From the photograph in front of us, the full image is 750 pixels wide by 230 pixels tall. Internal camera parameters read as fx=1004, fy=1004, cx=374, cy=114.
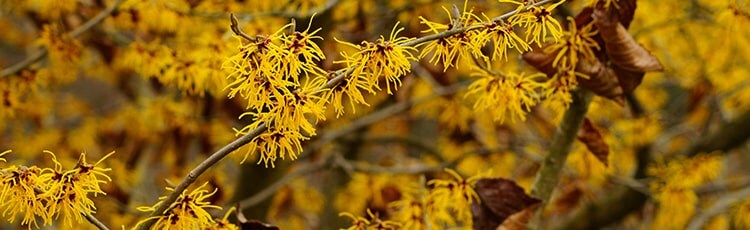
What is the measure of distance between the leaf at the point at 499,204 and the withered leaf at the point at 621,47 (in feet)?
1.22

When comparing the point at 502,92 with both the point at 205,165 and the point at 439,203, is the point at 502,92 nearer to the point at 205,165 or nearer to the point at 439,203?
the point at 439,203

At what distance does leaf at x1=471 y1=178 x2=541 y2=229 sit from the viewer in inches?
91.3

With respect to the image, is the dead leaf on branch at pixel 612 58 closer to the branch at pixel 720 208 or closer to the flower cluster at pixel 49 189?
the flower cluster at pixel 49 189

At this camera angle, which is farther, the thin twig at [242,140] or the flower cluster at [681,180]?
the flower cluster at [681,180]

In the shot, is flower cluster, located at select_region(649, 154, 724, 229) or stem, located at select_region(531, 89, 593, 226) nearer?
stem, located at select_region(531, 89, 593, 226)

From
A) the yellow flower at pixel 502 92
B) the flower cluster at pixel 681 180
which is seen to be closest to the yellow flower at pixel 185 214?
the yellow flower at pixel 502 92

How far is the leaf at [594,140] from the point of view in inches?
99.0

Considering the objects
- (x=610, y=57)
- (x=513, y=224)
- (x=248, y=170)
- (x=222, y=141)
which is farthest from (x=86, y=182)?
(x=222, y=141)

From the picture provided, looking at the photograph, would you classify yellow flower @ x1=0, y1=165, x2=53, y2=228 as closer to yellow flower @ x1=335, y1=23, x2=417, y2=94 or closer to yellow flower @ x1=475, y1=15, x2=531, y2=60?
yellow flower @ x1=335, y1=23, x2=417, y2=94

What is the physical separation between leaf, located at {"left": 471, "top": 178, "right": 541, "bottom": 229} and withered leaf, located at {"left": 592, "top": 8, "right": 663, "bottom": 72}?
372 millimetres

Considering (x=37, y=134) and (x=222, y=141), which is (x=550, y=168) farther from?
(x=37, y=134)

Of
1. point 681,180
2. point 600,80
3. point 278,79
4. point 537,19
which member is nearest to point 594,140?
point 600,80

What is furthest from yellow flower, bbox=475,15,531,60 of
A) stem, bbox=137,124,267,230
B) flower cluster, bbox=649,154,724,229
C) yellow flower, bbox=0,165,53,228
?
flower cluster, bbox=649,154,724,229

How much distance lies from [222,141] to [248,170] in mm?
481
